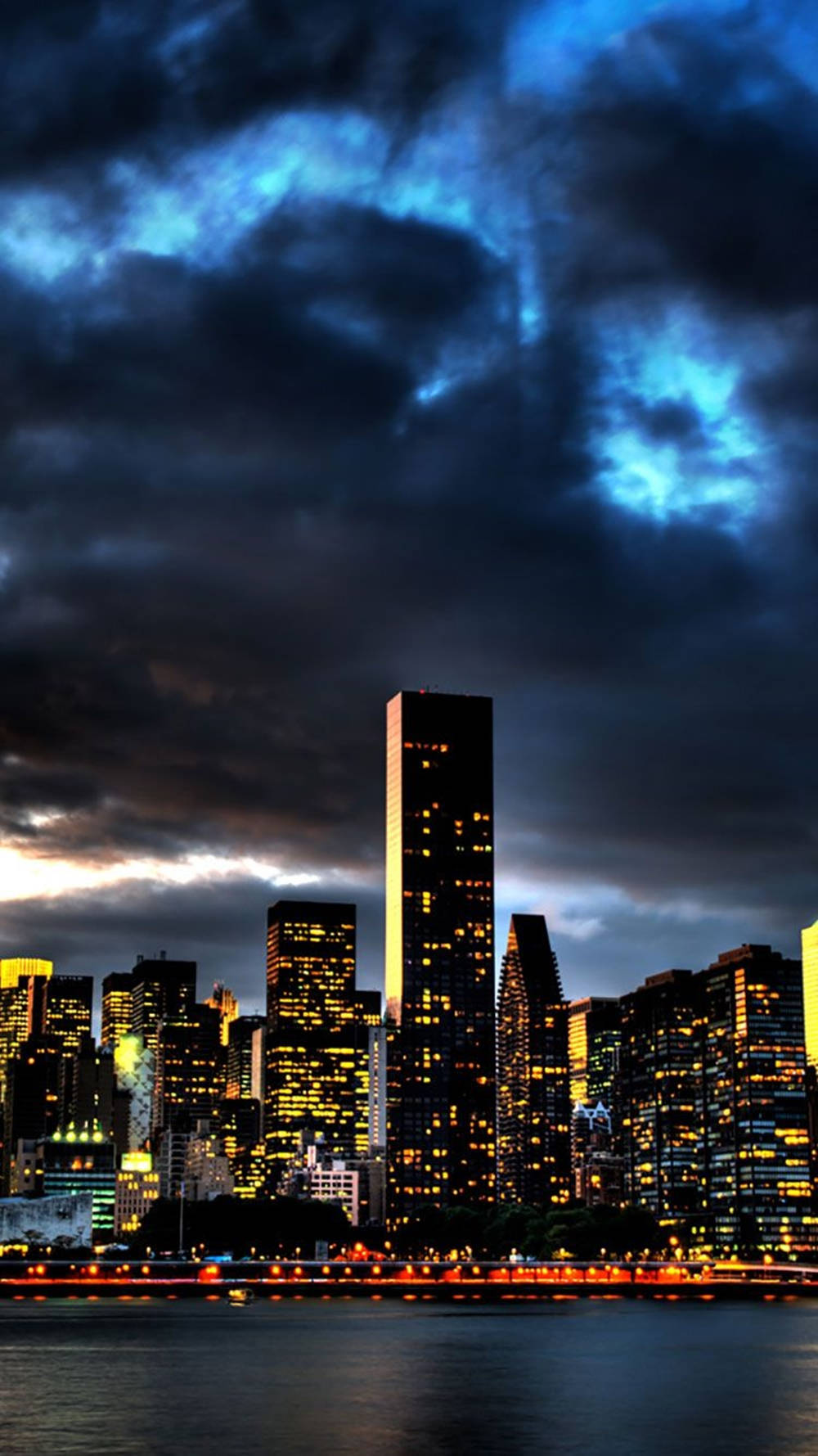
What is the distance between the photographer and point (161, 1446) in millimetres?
112875

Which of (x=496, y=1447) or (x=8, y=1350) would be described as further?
(x=8, y=1350)

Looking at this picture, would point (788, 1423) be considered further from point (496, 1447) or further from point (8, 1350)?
point (8, 1350)

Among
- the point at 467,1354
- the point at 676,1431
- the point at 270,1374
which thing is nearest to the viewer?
the point at 676,1431

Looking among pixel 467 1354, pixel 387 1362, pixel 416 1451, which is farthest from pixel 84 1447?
pixel 467 1354

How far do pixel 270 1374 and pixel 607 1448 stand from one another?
59.7 m

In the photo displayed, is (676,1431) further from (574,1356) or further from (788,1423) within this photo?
(574,1356)

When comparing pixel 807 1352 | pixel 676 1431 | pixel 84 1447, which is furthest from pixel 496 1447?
pixel 807 1352

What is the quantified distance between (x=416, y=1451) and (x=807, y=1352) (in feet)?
316

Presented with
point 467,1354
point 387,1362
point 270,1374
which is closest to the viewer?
point 270,1374

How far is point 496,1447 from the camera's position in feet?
363

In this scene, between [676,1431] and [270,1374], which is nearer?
[676,1431]

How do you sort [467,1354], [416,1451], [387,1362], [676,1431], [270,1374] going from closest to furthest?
[416,1451], [676,1431], [270,1374], [387,1362], [467,1354]

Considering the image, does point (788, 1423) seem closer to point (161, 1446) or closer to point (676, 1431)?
point (676, 1431)

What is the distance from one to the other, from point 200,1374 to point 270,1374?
6.24 metres
